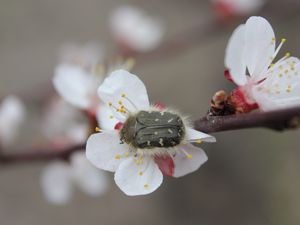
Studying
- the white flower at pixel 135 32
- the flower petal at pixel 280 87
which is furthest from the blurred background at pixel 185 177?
the flower petal at pixel 280 87

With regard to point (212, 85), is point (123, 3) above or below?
above

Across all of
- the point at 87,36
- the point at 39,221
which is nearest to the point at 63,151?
the point at 39,221

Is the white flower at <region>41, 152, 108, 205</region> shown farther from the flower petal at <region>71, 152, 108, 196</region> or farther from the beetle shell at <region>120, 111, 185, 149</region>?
the beetle shell at <region>120, 111, 185, 149</region>

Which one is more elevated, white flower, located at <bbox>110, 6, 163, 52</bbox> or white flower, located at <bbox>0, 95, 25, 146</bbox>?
white flower, located at <bbox>110, 6, 163, 52</bbox>

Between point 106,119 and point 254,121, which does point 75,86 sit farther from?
point 254,121

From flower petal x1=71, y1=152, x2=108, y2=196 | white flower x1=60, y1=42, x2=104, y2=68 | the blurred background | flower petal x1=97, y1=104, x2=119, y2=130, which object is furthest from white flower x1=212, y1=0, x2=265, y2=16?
flower petal x1=97, y1=104, x2=119, y2=130

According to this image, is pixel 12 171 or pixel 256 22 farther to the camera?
pixel 12 171

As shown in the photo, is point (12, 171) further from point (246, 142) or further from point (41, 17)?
point (246, 142)
